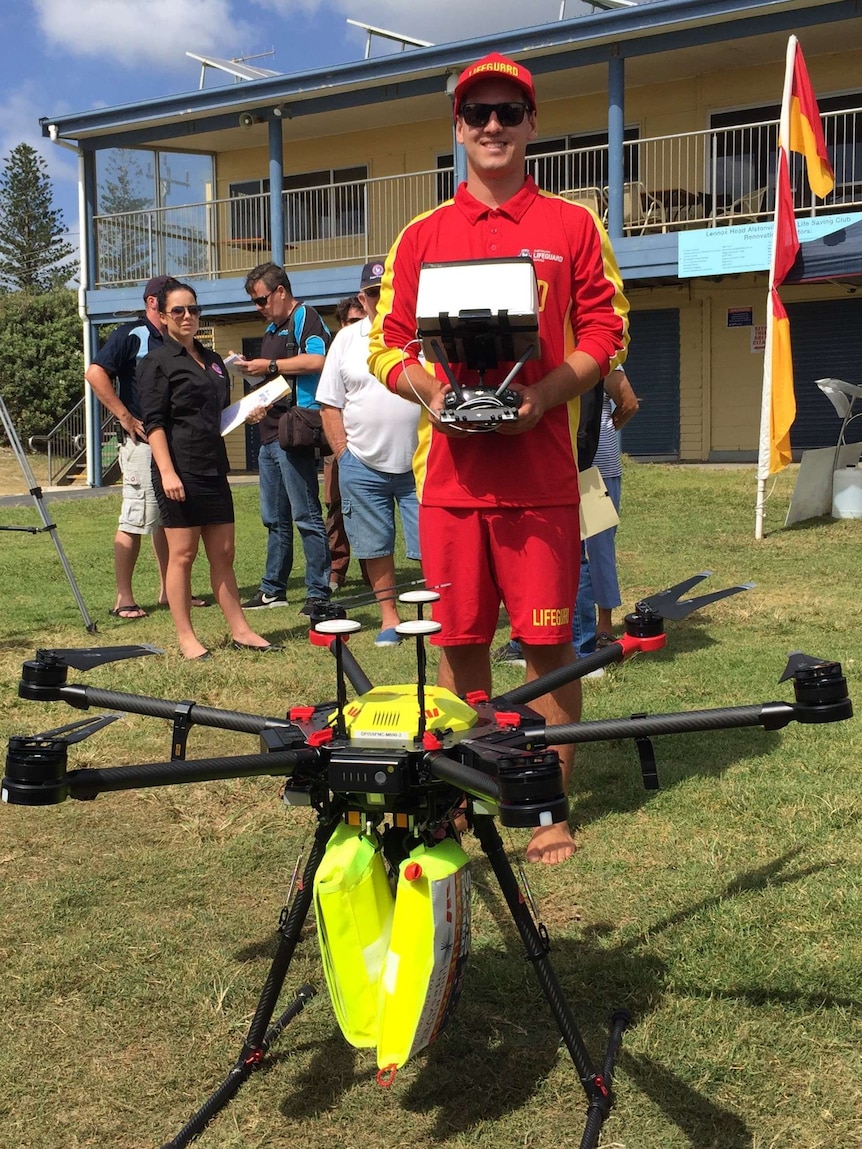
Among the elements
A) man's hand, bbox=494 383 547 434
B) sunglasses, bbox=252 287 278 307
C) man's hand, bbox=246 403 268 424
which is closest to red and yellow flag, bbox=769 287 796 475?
sunglasses, bbox=252 287 278 307

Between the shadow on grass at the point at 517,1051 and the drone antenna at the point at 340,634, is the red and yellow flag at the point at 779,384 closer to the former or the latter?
the shadow on grass at the point at 517,1051

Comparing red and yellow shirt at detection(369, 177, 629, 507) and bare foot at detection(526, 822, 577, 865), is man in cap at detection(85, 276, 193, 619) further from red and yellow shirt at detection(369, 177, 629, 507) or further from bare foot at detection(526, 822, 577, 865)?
bare foot at detection(526, 822, 577, 865)

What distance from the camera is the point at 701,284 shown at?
Answer: 64.8 feet

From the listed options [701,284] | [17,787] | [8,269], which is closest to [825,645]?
[17,787]

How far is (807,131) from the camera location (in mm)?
10555

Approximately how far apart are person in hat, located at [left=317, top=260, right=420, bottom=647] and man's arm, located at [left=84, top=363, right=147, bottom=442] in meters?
1.43

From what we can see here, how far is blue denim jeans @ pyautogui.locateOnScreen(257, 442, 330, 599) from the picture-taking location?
7.22 m

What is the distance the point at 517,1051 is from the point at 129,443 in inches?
227

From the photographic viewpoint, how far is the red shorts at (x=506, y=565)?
318cm

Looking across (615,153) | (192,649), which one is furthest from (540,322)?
(615,153)

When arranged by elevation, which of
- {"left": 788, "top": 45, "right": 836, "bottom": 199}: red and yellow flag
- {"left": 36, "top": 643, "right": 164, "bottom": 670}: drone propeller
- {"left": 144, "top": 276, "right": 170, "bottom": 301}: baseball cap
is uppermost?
{"left": 788, "top": 45, "right": 836, "bottom": 199}: red and yellow flag

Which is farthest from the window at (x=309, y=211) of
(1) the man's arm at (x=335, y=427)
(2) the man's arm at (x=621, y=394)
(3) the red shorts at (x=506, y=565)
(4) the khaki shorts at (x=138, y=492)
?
(3) the red shorts at (x=506, y=565)

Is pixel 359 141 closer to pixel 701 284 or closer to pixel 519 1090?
pixel 701 284

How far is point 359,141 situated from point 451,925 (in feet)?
74.4
